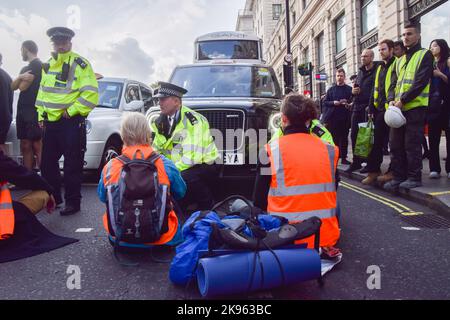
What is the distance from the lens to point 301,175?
308 cm

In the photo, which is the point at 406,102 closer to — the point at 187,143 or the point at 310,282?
the point at 187,143

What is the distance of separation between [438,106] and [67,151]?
5.35m

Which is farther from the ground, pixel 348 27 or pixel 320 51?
pixel 320 51

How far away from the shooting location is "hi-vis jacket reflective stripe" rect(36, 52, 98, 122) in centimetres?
525

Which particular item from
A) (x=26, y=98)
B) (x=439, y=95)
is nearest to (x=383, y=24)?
(x=439, y=95)

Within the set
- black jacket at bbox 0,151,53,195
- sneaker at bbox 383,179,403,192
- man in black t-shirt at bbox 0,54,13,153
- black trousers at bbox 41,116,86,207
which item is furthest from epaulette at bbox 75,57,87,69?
sneaker at bbox 383,179,403,192

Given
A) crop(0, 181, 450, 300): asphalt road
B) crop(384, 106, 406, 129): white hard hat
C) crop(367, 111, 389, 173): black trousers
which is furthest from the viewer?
crop(367, 111, 389, 173): black trousers

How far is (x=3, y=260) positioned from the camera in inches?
139

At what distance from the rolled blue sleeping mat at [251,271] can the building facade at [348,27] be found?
40.6ft

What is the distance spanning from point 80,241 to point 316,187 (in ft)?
7.58

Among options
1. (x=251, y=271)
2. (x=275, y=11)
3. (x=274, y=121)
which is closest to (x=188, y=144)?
(x=274, y=121)

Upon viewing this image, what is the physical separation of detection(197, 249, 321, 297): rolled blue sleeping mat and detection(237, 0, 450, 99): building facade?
1237 cm

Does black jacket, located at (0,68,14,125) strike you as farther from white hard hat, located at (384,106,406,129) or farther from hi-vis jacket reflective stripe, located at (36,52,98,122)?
white hard hat, located at (384,106,406,129)

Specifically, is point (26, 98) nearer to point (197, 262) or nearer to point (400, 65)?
point (197, 262)
